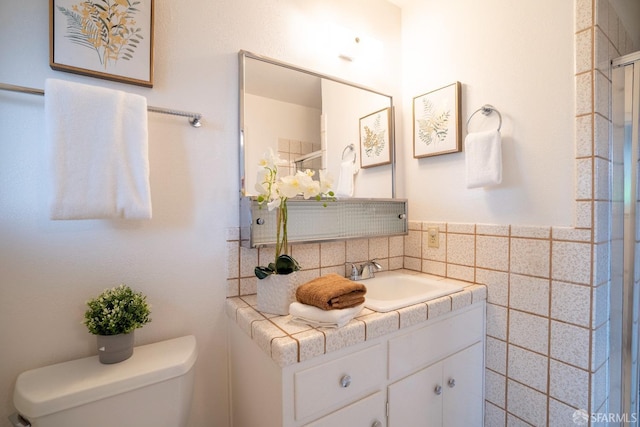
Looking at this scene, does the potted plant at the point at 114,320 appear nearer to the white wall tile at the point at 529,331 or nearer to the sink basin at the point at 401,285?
the sink basin at the point at 401,285

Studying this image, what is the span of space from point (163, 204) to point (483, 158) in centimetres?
133

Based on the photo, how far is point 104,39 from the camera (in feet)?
3.04

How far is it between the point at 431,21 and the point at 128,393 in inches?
82.3

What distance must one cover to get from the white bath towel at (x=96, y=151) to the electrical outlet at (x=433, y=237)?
52.5 inches

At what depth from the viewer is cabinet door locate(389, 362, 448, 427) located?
3.26ft

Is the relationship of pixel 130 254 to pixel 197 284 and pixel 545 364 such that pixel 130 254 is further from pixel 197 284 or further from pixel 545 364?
pixel 545 364

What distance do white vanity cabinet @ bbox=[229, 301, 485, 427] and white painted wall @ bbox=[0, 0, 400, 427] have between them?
0.25 meters

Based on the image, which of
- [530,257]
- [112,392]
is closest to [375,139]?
[530,257]

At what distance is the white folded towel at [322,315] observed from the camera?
847 mm

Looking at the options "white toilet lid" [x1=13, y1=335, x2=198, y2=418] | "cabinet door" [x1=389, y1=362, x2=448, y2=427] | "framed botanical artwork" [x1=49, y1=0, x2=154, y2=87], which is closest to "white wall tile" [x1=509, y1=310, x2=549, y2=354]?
"cabinet door" [x1=389, y1=362, x2=448, y2=427]

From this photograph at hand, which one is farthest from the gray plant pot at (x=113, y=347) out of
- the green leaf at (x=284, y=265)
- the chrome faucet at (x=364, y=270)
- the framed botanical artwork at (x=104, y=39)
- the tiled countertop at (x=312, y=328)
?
the chrome faucet at (x=364, y=270)

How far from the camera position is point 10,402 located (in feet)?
2.66

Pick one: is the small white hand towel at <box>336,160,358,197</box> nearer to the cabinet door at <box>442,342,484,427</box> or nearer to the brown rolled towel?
the brown rolled towel

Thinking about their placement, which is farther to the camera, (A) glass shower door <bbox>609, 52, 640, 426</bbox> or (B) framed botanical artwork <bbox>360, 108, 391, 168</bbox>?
(B) framed botanical artwork <bbox>360, 108, 391, 168</bbox>
